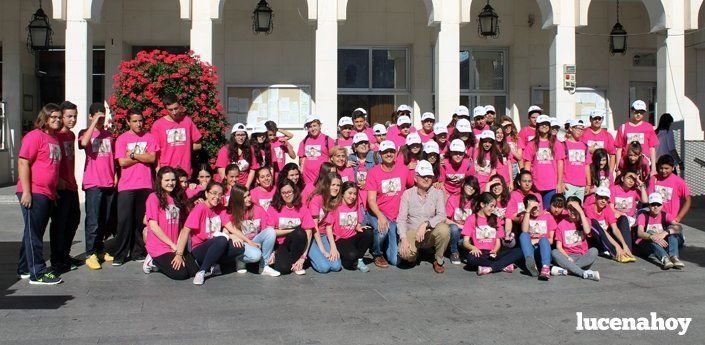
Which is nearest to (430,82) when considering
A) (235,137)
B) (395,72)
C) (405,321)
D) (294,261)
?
(395,72)

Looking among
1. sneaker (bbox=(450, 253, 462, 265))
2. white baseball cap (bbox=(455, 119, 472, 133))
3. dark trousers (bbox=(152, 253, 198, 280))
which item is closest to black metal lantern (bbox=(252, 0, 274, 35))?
white baseball cap (bbox=(455, 119, 472, 133))

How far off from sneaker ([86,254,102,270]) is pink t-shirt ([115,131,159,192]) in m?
Result: 0.86

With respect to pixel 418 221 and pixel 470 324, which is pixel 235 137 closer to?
pixel 418 221

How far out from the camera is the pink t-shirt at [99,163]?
8195mm

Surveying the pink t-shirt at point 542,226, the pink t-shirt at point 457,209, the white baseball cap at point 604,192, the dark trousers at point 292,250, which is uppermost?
the white baseball cap at point 604,192

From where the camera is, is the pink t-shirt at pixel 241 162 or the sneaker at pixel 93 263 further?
the pink t-shirt at pixel 241 162

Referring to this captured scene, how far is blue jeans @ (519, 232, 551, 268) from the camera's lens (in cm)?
784

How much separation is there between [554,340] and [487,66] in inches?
516

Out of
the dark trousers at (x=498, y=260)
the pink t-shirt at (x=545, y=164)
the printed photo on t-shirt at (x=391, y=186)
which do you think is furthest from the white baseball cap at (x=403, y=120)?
the dark trousers at (x=498, y=260)

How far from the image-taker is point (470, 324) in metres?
5.78

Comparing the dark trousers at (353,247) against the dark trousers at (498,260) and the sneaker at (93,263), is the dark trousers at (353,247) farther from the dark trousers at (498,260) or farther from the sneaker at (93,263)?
the sneaker at (93,263)

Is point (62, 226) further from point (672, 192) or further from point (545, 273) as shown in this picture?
point (672, 192)

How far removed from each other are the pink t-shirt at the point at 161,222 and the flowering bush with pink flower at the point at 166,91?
7.85ft

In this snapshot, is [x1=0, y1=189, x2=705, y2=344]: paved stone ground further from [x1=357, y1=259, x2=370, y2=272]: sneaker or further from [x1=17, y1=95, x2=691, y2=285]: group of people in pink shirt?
[x1=17, y1=95, x2=691, y2=285]: group of people in pink shirt
